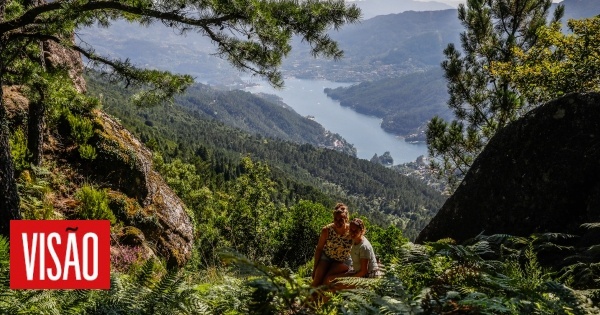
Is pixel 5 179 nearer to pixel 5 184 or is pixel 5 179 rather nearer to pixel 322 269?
pixel 5 184

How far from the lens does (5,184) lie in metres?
4.21

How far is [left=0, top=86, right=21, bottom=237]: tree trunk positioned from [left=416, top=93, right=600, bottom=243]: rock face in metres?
5.58

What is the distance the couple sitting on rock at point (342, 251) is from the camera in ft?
14.4

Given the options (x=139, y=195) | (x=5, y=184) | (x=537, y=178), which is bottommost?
(x=139, y=195)

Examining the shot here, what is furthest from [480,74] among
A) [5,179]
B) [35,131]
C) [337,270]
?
[5,179]

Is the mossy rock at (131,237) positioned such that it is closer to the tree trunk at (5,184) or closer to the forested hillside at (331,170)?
the tree trunk at (5,184)

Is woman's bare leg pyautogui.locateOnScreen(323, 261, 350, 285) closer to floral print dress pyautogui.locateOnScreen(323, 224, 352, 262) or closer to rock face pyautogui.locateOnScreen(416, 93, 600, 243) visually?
floral print dress pyautogui.locateOnScreen(323, 224, 352, 262)

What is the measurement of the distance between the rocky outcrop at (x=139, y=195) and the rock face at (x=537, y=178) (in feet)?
18.0

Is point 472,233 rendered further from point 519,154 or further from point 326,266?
point 326,266

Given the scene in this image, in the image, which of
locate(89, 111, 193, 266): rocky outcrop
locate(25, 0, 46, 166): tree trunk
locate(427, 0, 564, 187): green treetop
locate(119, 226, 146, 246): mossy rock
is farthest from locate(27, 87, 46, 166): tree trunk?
locate(427, 0, 564, 187): green treetop

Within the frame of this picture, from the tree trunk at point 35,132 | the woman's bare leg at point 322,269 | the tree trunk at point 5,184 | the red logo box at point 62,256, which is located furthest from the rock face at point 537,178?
the tree trunk at point 35,132

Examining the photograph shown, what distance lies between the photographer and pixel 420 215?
5778 inches

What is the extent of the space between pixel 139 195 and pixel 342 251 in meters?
5.63

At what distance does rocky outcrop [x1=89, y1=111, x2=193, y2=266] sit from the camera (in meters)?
7.89
